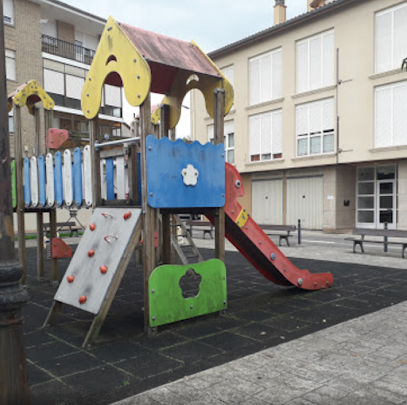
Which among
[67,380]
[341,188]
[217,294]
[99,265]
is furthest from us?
[341,188]

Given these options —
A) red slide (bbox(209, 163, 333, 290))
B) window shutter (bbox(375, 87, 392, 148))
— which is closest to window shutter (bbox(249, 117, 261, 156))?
window shutter (bbox(375, 87, 392, 148))

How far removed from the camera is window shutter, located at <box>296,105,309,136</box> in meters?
21.6

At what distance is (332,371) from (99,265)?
2697mm

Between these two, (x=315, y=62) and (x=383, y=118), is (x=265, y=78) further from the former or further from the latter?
(x=383, y=118)

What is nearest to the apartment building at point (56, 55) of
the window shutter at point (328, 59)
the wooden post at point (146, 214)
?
the window shutter at point (328, 59)

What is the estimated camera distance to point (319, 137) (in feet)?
68.9

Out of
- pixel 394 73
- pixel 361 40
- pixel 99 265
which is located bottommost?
pixel 99 265

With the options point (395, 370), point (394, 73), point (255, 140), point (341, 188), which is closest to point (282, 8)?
point (255, 140)

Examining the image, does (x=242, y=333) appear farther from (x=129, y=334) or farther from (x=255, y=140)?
→ (x=255, y=140)

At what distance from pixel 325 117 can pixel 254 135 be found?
4666 mm

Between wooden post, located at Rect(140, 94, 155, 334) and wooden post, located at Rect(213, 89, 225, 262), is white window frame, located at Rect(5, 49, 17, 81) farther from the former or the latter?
wooden post, located at Rect(140, 94, 155, 334)

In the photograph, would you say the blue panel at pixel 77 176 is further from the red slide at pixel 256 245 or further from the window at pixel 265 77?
the window at pixel 265 77

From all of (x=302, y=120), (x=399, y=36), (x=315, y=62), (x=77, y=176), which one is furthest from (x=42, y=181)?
(x=315, y=62)

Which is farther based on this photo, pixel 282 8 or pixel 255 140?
pixel 282 8
